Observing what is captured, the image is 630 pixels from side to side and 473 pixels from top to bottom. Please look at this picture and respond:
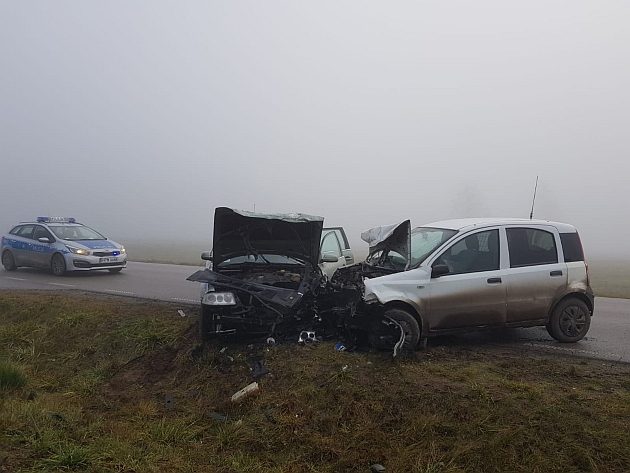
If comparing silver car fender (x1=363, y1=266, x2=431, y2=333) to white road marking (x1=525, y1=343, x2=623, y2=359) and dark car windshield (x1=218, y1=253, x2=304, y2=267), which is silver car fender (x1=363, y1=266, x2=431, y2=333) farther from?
white road marking (x1=525, y1=343, x2=623, y2=359)

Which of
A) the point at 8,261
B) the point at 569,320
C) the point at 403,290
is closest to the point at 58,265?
the point at 8,261

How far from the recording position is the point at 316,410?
4895mm

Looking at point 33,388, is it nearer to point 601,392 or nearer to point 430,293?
point 430,293

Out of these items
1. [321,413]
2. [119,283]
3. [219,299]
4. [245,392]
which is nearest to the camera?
[321,413]

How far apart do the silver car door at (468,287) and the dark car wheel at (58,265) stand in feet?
39.6

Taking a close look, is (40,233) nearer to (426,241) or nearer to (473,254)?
(426,241)

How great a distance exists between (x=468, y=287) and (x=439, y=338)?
1.04m

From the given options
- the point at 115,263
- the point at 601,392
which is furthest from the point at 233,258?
the point at 115,263

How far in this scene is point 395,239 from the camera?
24.4 feet

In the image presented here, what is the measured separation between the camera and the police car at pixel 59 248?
589 inches

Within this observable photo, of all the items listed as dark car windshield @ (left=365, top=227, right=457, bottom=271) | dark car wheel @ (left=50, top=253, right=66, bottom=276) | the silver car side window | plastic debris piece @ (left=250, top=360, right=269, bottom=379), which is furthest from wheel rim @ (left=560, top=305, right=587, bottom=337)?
dark car wheel @ (left=50, top=253, right=66, bottom=276)

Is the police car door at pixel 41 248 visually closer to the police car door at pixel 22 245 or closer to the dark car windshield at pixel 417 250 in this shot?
the police car door at pixel 22 245

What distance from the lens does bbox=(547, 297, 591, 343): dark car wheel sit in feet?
23.9

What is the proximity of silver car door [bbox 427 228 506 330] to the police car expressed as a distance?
11534 millimetres
